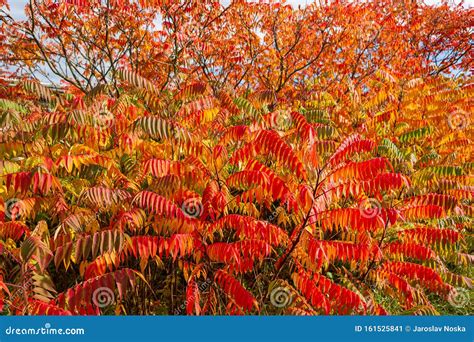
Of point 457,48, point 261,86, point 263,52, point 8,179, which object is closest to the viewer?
point 8,179

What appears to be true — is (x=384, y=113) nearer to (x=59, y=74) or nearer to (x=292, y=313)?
(x=292, y=313)

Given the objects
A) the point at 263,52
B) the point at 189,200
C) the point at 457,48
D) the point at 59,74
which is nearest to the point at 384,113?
the point at 189,200

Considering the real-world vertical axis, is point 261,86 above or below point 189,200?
above

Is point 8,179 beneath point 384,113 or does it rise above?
beneath

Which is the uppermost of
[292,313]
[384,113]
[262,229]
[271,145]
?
[384,113]

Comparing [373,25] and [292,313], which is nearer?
[292,313]

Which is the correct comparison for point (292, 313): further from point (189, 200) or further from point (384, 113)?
point (384, 113)

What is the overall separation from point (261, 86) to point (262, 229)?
1089cm

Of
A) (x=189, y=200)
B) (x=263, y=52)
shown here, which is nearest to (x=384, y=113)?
(x=189, y=200)

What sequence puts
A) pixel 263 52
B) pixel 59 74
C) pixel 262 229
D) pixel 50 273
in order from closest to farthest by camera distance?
pixel 262 229 < pixel 50 273 < pixel 59 74 < pixel 263 52

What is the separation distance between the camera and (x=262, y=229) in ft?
13.9

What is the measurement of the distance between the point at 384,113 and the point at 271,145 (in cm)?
374

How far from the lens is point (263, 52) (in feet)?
44.2

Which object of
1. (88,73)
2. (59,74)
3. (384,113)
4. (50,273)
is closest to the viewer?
(50,273)
